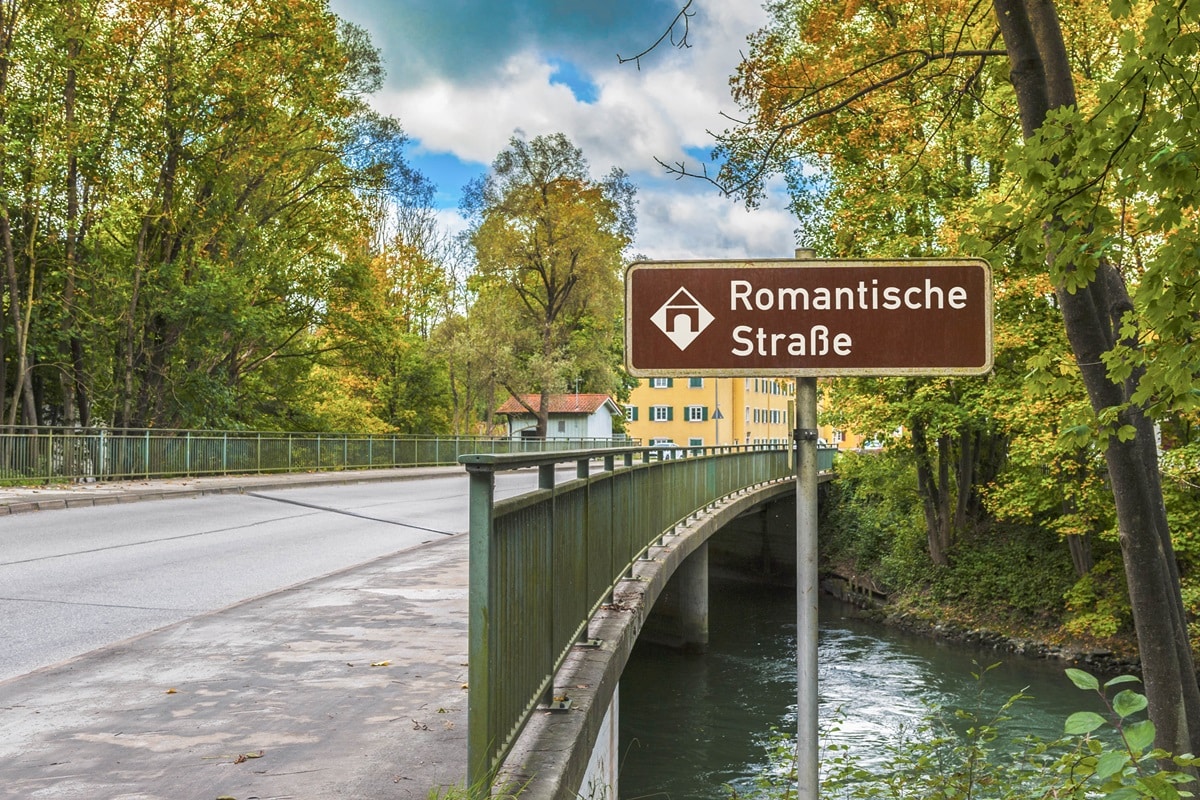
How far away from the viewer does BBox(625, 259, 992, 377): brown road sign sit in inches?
118

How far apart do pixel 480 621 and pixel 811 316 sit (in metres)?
1.26

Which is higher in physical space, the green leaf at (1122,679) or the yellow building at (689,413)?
the yellow building at (689,413)

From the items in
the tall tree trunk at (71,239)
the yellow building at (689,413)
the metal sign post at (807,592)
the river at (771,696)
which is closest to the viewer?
the metal sign post at (807,592)

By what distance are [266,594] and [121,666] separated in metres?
2.63

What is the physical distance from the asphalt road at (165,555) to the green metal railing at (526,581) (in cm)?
51

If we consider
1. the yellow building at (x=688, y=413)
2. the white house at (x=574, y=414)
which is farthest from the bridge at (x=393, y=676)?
the yellow building at (x=688, y=413)

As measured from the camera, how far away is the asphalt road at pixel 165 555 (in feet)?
24.1

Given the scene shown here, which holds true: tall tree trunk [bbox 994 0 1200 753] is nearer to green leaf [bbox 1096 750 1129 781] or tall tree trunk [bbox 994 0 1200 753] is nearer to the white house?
green leaf [bbox 1096 750 1129 781]

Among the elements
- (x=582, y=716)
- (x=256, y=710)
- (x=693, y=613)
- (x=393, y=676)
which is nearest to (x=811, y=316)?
(x=582, y=716)

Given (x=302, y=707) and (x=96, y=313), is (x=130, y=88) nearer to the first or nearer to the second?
(x=96, y=313)

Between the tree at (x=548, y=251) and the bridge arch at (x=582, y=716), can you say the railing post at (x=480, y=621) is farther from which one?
the tree at (x=548, y=251)

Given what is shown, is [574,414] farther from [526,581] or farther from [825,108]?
[526,581]

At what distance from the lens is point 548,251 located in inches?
1970

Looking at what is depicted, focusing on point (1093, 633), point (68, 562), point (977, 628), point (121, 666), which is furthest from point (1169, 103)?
point (977, 628)
